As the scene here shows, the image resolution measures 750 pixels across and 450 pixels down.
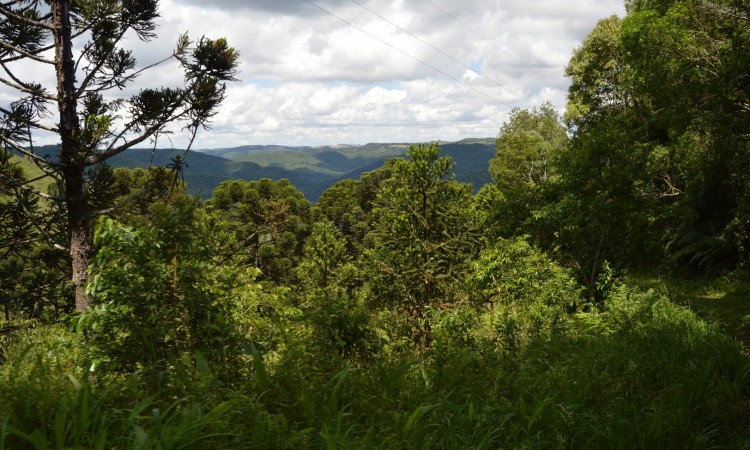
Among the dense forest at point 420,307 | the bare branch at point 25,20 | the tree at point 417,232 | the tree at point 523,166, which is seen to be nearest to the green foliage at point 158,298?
the dense forest at point 420,307

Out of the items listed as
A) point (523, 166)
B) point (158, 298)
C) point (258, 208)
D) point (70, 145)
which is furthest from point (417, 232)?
point (523, 166)

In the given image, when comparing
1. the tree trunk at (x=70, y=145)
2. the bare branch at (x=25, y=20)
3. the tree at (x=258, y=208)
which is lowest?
the tree at (x=258, y=208)

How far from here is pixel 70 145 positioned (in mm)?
7719

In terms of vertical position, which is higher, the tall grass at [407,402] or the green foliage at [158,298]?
the green foliage at [158,298]

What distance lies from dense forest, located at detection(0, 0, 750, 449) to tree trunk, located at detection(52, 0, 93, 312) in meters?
0.08

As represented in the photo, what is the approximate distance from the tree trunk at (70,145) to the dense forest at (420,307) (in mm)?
81

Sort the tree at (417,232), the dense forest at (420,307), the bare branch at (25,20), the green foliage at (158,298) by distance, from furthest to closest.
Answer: the tree at (417,232) < the bare branch at (25,20) < the green foliage at (158,298) < the dense forest at (420,307)

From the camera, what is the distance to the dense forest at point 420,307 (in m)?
2.98

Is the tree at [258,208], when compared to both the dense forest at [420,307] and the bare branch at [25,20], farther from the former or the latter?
the bare branch at [25,20]

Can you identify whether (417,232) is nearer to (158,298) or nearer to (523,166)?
(158,298)

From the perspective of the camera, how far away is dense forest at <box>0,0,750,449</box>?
117 inches

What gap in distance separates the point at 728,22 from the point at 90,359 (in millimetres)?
14732

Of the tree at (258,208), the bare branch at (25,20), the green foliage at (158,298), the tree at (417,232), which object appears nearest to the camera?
the green foliage at (158,298)

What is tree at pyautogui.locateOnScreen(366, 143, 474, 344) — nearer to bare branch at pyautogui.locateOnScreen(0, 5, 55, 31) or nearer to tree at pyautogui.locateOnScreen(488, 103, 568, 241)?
tree at pyautogui.locateOnScreen(488, 103, 568, 241)
